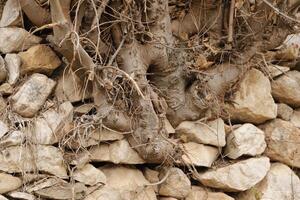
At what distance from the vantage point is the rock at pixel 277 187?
2646mm

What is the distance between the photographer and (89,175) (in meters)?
2.26

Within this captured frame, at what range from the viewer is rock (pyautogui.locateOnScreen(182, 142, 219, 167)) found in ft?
8.21

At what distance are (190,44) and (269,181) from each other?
0.81 m

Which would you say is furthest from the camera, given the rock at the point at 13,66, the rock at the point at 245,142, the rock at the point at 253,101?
the rock at the point at 253,101

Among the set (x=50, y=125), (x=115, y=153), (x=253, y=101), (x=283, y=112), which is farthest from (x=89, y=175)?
(x=283, y=112)

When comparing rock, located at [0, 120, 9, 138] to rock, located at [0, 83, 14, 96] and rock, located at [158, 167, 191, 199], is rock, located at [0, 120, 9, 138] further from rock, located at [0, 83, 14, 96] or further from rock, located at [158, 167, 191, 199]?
rock, located at [158, 167, 191, 199]

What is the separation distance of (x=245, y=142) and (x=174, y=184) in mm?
472

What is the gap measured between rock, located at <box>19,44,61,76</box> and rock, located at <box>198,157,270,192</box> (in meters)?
0.88

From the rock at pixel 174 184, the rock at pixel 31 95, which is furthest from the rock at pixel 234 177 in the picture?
the rock at pixel 31 95

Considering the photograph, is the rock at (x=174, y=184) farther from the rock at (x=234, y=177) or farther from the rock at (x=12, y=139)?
the rock at (x=12, y=139)

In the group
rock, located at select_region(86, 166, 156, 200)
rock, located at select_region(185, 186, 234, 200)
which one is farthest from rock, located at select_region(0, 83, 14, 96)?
rock, located at select_region(185, 186, 234, 200)

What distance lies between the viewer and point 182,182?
2432mm

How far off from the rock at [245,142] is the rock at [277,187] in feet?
0.49

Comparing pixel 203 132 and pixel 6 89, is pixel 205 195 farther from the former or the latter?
pixel 6 89
